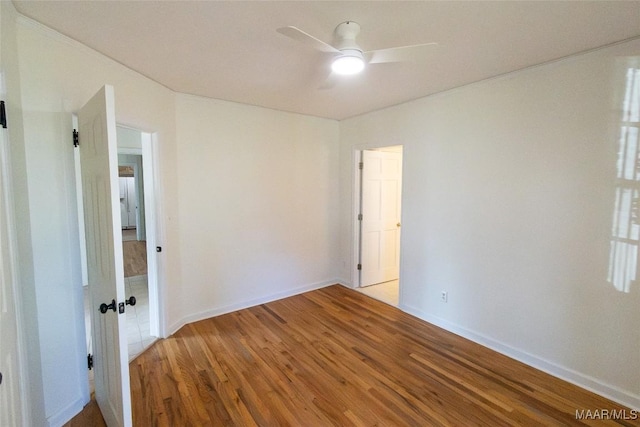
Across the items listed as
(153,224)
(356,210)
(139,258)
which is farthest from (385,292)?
(139,258)

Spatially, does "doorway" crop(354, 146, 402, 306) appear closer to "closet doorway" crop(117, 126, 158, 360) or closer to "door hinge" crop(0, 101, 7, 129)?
"closet doorway" crop(117, 126, 158, 360)

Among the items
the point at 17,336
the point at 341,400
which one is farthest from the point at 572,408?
the point at 17,336

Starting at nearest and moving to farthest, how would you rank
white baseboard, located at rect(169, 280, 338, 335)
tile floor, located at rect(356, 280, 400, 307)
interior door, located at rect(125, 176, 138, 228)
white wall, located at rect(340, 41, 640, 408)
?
white wall, located at rect(340, 41, 640, 408)
white baseboard, located at rect(169, 280, 338, 335)
tile floor, located at rect(356, 280, 400, 307)
interior door, located at rect(125, 176, 138, 228)

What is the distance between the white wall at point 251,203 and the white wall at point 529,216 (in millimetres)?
1363

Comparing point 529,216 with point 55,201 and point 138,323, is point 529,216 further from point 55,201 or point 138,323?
point 138,323

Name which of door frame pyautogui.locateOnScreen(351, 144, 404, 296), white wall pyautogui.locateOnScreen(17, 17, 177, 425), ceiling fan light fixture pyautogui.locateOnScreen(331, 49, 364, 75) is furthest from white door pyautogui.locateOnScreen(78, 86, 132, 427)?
door frame pyautogui.locateOnScreen(351, 144, 404, 296)

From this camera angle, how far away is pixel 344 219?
4516 mm

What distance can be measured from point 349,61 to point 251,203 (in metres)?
2.30

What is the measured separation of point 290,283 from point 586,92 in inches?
143

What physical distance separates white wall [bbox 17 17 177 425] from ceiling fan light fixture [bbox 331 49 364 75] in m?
1.78

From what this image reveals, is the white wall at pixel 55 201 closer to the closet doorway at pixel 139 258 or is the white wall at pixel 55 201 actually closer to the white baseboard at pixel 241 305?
the closet doorway at pixel 139 258

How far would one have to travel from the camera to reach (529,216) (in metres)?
2.51

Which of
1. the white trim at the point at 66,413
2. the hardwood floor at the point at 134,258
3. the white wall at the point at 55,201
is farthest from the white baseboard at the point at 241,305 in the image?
the hardwood floor at the point at 134,258

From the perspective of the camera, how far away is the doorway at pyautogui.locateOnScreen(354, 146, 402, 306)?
4320mm
